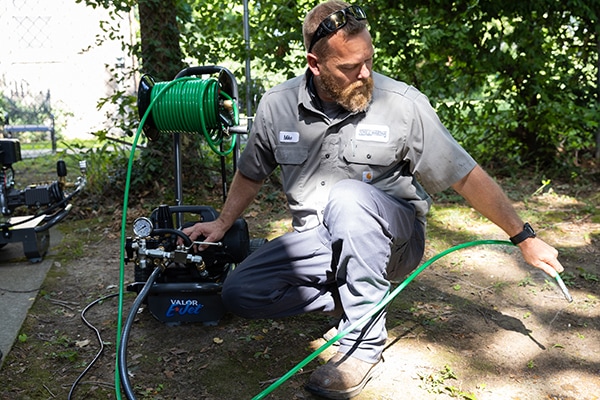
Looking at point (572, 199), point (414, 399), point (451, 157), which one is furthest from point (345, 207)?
point (572, 199)

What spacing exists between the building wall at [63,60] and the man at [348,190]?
5.64 m

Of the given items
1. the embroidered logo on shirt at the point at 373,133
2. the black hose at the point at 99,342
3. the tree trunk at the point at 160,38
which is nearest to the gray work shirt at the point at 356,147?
the embroidered logo on shirt at the point at 373,133

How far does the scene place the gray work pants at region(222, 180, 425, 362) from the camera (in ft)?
6.32

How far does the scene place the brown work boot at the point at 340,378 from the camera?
6.33 ft

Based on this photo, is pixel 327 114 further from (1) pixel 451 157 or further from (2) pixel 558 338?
(2) pixel 558 338

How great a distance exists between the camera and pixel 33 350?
7.64 feet

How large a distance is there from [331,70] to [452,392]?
1196 millimetres

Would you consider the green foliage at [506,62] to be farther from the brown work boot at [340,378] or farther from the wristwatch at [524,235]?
the brown work boot at [340,378]

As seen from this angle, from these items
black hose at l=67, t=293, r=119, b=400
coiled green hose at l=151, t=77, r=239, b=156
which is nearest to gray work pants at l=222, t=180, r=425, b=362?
black hose at l=67, t=293, r=119, b=400

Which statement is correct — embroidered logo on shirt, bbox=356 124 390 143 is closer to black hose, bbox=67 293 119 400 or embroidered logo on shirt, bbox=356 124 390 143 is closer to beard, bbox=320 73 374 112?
beard, bbox=320 73 374 112

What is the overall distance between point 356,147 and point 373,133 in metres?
0.08

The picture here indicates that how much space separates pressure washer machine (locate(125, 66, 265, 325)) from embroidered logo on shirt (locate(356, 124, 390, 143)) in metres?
0.63

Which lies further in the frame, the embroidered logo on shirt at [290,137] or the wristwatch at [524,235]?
the embroidered logo on shirt at [290,137]

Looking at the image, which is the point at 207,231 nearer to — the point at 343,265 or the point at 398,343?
the point at 343,265
